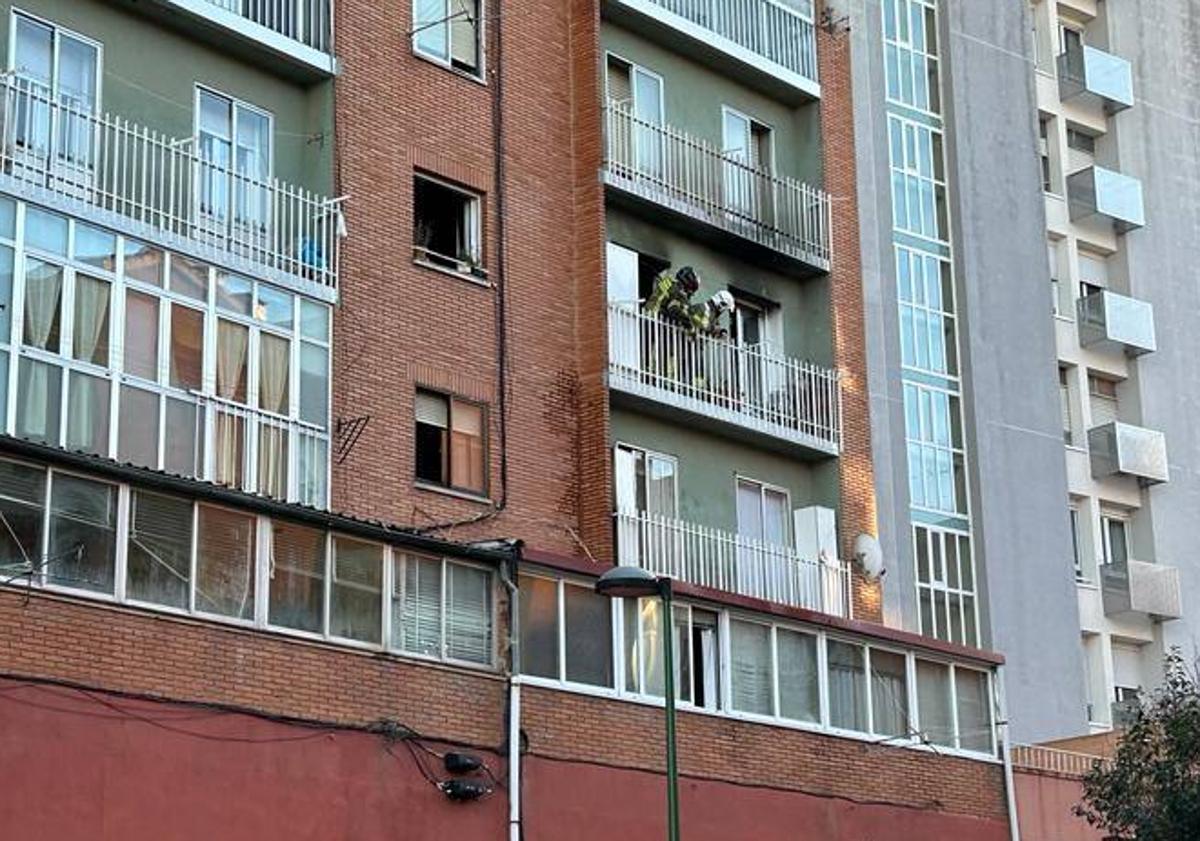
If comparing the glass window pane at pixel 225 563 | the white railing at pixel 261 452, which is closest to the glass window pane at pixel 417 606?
the glass window pane at pixel 225 563

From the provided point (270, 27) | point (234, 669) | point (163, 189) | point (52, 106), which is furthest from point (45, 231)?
point (270, 27)

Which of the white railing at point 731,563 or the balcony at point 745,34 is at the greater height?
the balcony at point 745,34

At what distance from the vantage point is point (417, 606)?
23.6 meters

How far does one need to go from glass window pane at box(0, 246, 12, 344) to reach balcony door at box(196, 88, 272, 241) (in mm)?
2941

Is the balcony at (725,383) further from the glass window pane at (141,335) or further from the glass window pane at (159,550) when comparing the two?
the glass window pane at (159,550)

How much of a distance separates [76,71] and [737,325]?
11.6m

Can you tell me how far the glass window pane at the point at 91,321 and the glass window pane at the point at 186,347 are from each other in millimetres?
903

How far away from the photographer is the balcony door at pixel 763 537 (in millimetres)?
31109

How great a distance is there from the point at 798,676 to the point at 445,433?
5.06 meters

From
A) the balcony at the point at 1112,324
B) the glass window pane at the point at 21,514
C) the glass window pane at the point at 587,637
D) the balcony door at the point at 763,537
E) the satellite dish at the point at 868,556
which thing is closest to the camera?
the glass window pane at the point at 21,514

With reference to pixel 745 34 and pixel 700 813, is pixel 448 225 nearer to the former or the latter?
pixel 745 34

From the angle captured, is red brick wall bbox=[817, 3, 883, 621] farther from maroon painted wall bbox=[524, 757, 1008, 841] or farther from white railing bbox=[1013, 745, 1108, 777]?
maroon painted wall bbox=[524, 757, 1008, 841]

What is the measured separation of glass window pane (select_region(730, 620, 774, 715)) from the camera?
26.8 metres

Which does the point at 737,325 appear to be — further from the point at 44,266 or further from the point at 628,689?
the point at 44,266
